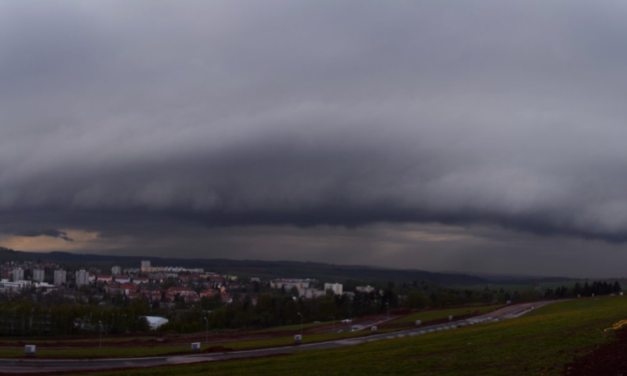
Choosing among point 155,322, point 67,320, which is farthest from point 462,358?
point 155,322

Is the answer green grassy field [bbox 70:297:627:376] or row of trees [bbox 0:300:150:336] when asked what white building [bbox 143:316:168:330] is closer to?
row of trees [bbox 0:300:150:336]

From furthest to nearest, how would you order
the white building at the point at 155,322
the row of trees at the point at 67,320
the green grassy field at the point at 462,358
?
the white building at the point at 155,322 < the row of trees at the point at 67,320 < the green grassy field at the point at 462,358

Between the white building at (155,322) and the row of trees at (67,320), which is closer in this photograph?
the row of trees at (67,320)

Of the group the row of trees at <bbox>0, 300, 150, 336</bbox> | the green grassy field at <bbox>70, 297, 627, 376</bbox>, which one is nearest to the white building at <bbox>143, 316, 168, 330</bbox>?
the row of trees at <bbox>0, 300, 150, 336</bbox>

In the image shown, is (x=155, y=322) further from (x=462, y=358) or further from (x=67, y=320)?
(x=462, y=358)

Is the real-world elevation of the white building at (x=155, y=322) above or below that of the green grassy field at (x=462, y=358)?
below

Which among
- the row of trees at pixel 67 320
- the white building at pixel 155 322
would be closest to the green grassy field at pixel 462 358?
the row of trees at pixel 67 320

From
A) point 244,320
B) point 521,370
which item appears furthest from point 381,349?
point 244,320

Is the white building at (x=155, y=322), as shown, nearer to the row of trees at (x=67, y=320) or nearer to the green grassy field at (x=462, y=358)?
the row of trees at (x=67, y=320)
